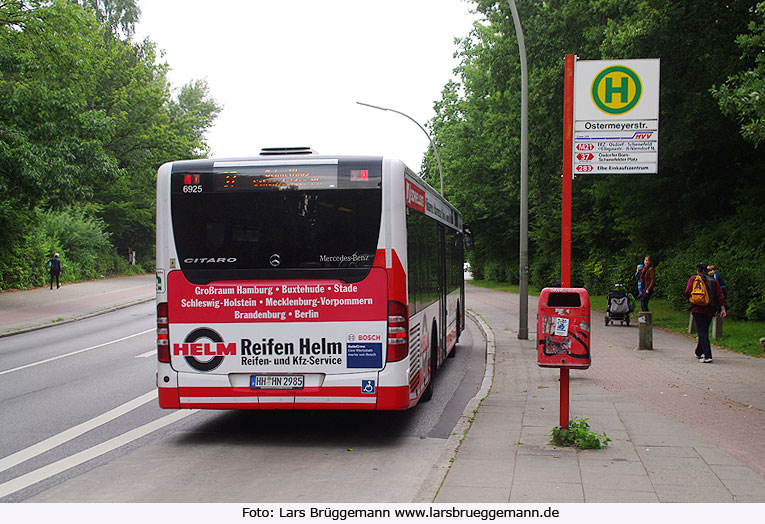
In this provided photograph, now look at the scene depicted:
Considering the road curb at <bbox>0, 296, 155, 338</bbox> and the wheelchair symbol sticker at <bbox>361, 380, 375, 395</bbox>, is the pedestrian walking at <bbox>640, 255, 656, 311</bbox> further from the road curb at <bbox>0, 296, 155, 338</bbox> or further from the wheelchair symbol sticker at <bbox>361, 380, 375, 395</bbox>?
the road curb at <bbox>0, 296, 155, 338</bbox>

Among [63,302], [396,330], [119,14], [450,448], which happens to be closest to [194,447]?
[396,330]

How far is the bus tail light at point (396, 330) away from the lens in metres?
7.20

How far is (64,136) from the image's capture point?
24.3m

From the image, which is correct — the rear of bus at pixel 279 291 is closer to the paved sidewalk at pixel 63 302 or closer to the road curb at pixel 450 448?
the road curb at pixel 450 448

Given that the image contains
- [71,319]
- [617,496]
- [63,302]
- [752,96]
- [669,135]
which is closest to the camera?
[617,496]

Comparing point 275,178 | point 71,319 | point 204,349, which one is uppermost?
point 275,178

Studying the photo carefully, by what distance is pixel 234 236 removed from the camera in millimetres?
7387

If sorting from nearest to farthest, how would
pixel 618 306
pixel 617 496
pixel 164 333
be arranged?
pixel 617 496
pixel 164 333
pixel 618 306

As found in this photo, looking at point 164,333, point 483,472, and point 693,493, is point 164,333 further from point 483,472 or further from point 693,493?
point 693,493

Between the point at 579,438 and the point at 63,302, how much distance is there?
26528 mm

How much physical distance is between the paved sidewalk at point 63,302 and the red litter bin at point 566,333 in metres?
17.4

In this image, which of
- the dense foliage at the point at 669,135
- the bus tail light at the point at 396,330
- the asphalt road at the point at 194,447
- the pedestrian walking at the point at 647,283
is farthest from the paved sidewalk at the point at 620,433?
the dense foliage at the point at 669,135

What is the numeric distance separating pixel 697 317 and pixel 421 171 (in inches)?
2447

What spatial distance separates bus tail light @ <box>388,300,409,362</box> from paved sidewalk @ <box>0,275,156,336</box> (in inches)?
632
